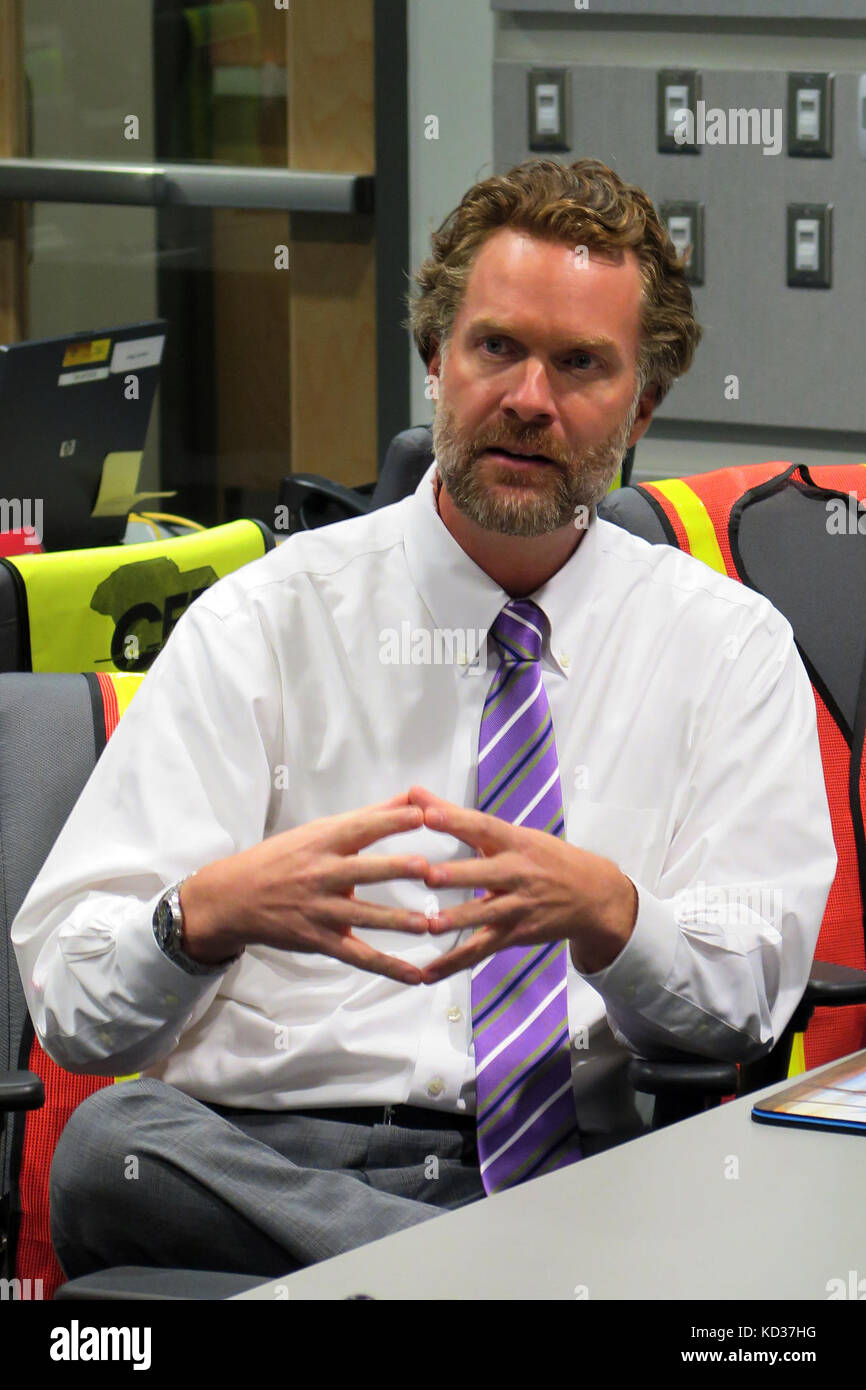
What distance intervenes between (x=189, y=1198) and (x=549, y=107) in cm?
323

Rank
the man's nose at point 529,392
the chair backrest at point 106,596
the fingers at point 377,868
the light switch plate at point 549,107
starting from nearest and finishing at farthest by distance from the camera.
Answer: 1. the fingers at point 377,868
2. the man's nose at point 529,392
3. the chair backrest at point 106,596
4. the light switch plate at point 549,107

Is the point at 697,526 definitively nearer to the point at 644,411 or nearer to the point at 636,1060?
the point at 644,411

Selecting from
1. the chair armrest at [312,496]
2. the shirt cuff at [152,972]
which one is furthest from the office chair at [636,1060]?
the chair armrest at [312,496]

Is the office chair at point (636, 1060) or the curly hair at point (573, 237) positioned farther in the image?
the curly hair at point (573, 237)

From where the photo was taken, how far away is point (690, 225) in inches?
148

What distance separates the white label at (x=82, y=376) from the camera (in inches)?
101

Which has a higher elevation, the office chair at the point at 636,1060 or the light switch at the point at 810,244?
the light switch at the point at 810,244

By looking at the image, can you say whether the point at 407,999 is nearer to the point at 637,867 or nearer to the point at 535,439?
the point at 637,867

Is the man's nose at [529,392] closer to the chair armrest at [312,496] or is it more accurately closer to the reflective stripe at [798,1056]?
the reflective stripe at [798,1056]

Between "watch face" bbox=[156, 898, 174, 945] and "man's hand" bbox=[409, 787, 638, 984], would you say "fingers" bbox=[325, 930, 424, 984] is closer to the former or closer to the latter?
"man's hand" bbox=[409, 787, 638, 984]

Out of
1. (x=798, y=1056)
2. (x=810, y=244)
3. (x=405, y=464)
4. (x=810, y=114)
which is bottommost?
(x=798, y=1056)

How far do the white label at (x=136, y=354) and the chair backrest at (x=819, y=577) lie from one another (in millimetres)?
1135

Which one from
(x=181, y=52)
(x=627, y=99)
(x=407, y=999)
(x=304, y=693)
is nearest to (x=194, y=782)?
(x=304, y=693)

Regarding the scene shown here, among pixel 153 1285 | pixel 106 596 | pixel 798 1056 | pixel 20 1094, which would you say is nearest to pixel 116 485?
pixel 106 596
